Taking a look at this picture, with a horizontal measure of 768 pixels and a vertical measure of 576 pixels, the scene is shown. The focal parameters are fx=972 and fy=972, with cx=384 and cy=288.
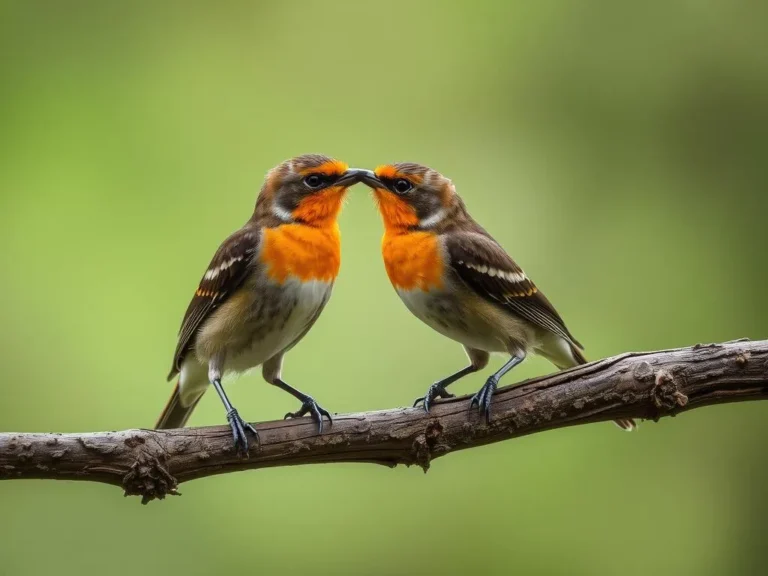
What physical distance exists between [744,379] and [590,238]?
126 inches

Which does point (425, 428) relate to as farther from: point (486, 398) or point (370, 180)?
point (370, 180)

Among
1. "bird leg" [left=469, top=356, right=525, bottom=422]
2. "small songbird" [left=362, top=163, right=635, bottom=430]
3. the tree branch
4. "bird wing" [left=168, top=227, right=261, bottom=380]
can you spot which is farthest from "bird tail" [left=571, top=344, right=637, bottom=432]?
"bird wing" [left=168, top=227, right=261, bottom=380]

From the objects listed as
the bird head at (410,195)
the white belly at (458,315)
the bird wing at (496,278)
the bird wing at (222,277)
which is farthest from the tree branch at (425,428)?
the bird head at (410,195)

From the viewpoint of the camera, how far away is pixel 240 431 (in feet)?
13.8

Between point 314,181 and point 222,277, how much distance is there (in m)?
0.66

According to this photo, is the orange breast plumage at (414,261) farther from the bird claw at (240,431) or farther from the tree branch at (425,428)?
the bird claw at (240,431)

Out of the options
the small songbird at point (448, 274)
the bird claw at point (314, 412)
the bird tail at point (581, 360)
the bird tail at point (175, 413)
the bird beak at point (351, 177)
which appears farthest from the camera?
the bird tail at point (175, 413)

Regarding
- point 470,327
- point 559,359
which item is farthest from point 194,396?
point 559,359

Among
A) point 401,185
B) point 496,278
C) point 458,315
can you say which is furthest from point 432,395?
point 401,185

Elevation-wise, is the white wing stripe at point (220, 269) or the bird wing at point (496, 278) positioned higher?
the white wing stripe at point (220, 269)

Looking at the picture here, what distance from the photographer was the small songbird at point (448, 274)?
4.68 meters

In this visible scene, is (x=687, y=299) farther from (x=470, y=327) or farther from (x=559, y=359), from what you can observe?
(x=470, y=327)

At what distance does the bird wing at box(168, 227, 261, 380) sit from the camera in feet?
15.6

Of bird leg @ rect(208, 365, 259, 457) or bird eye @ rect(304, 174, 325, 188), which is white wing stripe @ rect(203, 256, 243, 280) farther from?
bird leg @ rect(208, 365, 259, 457)
